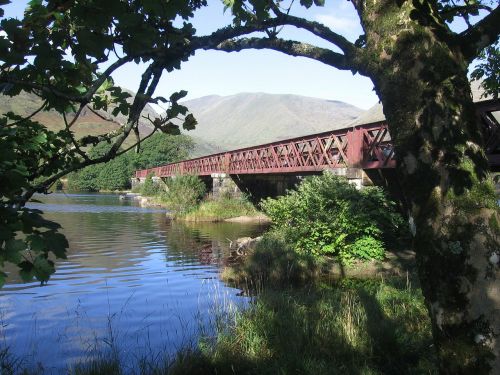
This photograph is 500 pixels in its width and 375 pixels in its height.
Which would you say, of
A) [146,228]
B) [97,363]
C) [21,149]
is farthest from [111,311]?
[146,228]

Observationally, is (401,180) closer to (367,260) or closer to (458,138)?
(458,138)

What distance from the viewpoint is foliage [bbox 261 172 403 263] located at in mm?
14234

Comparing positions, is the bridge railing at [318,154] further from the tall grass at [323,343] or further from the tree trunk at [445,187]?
the tree trunk at [445,187]

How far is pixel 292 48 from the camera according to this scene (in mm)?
3764

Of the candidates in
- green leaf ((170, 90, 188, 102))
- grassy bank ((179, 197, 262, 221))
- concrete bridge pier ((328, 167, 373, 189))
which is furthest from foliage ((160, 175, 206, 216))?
green leaf ((170, 90, 188, 102))

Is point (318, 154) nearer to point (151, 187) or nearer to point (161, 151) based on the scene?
point (151, 187)

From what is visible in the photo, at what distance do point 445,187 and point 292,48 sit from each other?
75.2 inches

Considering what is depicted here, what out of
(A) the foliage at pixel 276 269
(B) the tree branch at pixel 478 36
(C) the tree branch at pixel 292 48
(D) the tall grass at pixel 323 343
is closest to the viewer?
(B) the tree branch at pixel 478 36

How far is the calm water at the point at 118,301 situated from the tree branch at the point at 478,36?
214 inches

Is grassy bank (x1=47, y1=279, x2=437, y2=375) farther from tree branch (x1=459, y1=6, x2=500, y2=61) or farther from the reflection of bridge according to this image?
the reflection of bridge

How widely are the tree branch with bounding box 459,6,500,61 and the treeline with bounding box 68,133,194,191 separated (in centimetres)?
8766

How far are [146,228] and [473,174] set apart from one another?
2872 centimetres

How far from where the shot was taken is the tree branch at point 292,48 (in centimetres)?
338

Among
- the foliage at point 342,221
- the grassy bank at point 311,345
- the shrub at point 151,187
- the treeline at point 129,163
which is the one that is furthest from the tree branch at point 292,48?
the treeline at point 129,163
